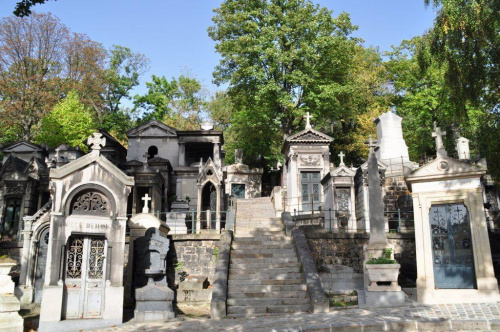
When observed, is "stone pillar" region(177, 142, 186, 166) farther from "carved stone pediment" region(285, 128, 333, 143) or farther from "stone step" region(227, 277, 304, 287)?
"stone step" region(227, 277, 304, 287)

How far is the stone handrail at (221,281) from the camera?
10.1 meters

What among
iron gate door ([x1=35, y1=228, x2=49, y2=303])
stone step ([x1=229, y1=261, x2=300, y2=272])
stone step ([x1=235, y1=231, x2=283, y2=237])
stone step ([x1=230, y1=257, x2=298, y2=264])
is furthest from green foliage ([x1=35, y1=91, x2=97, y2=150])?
stone step ([x1=229, y1=261, x2=300, y2=272])

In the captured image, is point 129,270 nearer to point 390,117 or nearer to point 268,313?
point 268,313

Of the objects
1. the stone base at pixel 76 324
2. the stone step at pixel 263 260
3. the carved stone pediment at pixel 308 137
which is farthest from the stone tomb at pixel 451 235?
the carved stone pediment at pixel 308 137

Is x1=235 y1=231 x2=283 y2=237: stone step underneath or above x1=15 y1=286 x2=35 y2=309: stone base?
above

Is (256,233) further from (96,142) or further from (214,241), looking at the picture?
(96,142)

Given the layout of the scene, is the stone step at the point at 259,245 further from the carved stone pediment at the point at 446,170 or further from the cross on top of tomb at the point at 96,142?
the cross on top of tomb at the point at 96,142

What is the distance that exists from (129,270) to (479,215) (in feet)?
33.9

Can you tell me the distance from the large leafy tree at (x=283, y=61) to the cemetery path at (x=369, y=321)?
17317mm

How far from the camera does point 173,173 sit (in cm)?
2489

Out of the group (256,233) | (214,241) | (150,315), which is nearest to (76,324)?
(150,315)

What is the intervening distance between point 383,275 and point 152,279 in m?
6.20

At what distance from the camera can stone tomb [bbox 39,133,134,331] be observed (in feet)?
32.5

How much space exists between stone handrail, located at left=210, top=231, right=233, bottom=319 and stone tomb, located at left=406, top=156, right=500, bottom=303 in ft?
16.8
